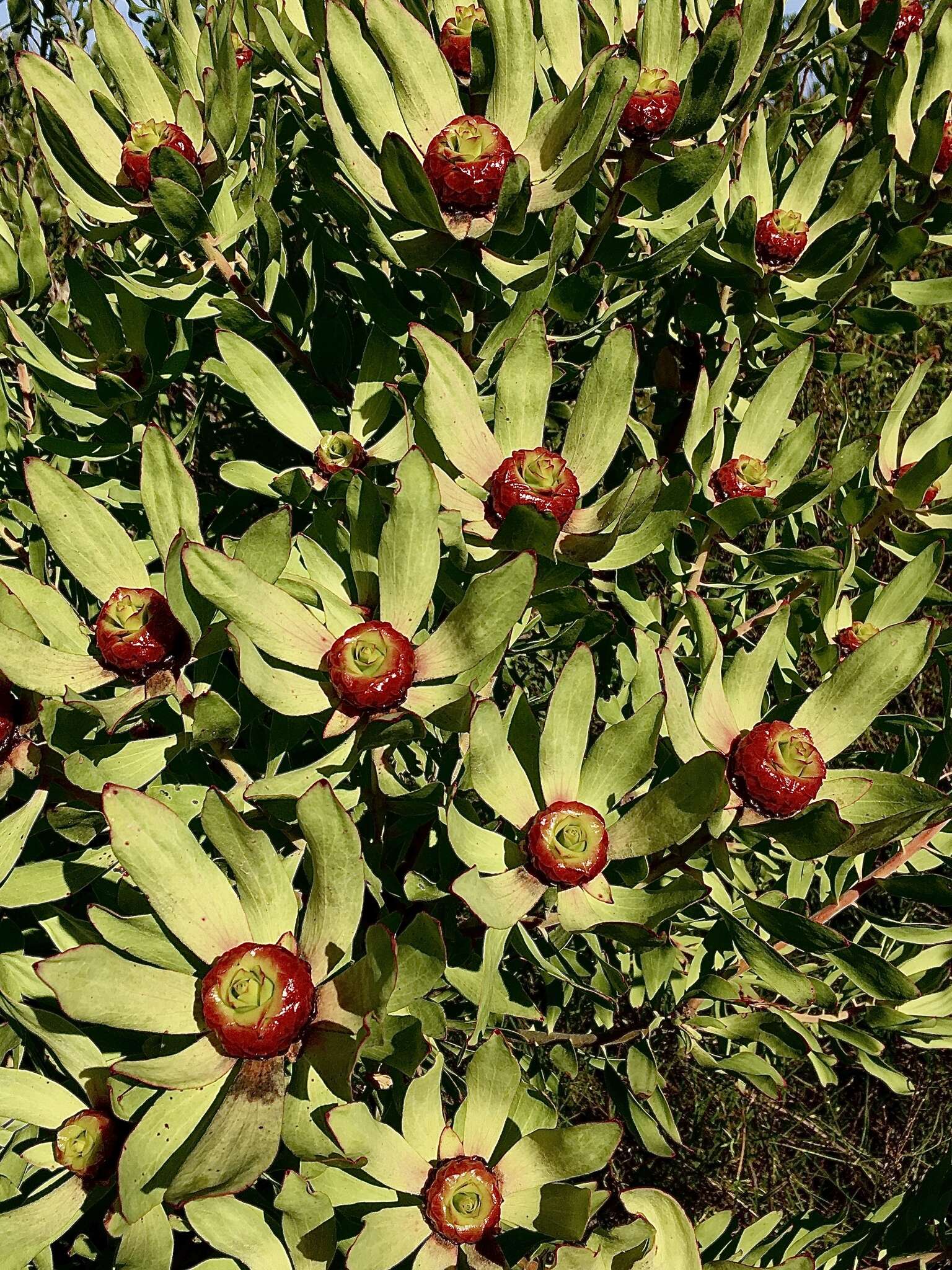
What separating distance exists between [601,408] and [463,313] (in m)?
0.30

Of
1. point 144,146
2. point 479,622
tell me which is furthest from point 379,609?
point 144,146

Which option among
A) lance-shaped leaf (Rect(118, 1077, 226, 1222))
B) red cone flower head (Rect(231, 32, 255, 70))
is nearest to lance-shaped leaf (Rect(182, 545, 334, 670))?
lance-shaped leaf (Rect(118, 1077, 226, 1222))

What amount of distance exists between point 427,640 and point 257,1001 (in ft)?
1.41

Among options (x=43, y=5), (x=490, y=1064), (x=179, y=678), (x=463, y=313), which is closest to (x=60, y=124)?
(x=463, y=313)

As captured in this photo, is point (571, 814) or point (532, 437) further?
point (532, 437)

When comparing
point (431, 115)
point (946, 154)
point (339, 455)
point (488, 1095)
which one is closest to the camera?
point (488, 1095)

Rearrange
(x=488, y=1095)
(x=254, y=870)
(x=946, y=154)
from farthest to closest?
(x=946, y=154)
(x=488, y=1095)
(x=254, y=870)

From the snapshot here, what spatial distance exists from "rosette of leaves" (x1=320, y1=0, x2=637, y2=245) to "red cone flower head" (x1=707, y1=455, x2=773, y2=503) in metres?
0.55

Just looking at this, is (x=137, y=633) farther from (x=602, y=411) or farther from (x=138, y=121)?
(x=138, y=121)

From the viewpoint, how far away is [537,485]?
1.25m

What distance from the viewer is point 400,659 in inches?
44.8

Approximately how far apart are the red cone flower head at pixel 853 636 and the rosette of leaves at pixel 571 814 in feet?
1.98

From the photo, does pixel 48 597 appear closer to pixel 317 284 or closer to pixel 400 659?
pixel 400 659

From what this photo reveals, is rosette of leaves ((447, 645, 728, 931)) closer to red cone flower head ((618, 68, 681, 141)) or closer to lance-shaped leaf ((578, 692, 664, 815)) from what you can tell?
lance-shaped leaf ((578, 692, 664, 815))
